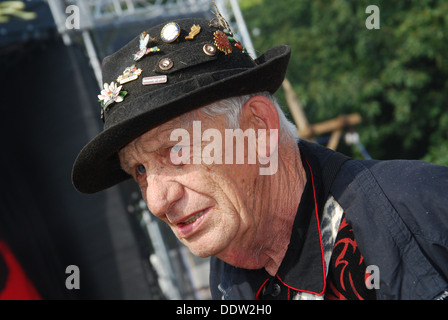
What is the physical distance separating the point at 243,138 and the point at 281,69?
33cm

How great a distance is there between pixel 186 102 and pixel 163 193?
1.13ft

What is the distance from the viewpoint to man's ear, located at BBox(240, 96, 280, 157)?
184 cm

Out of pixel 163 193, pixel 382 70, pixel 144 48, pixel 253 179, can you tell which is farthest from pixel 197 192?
pixel 382 70

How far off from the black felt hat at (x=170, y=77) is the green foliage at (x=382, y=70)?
36.1ft

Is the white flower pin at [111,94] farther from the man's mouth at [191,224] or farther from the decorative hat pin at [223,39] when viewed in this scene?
the man's mouth at [191,224]

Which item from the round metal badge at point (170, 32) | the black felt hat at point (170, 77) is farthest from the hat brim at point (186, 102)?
the round metal badge at point (170, 32)

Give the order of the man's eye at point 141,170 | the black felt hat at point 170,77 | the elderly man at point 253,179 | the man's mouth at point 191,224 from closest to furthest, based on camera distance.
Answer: the elderly man at point 253,179 → the black felt hat at point 170,77 → the man's mouth at point 191,224 → the man's eye at point 141,170

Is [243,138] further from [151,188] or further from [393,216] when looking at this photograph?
[393,216]

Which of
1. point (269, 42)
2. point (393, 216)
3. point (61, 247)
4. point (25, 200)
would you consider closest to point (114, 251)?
point (61, 247)

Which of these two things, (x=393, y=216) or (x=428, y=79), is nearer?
(x=393, y=216)

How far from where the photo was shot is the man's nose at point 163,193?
1719 millimetres

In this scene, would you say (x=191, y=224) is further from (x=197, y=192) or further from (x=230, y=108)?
(x=230, y=108)

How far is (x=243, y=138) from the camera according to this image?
1.81m

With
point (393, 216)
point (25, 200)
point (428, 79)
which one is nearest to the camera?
point (393, 216)
